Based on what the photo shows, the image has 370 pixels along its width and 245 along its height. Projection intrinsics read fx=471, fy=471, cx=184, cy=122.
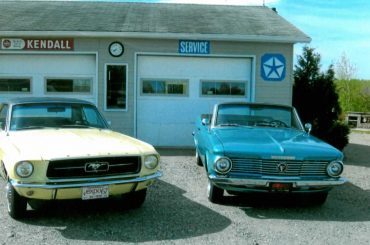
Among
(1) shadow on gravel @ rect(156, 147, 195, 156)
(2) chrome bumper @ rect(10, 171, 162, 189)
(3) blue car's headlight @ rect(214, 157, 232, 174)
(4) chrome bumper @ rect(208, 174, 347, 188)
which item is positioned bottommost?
(1) shadow on gravel @ rect(156, 147, 195, 156)

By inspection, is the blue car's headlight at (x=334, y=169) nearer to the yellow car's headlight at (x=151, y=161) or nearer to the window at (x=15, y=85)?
the yellow car's headlight at (x=151, y=161)

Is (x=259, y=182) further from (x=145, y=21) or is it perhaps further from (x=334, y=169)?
(x=145, y=21)

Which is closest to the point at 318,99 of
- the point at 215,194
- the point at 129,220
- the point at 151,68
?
the point at 151,68

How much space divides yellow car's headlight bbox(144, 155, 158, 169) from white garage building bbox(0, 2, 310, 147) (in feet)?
21.3

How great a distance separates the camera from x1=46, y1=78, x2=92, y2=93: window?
12266mm

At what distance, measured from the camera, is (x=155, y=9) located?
1533 centimetres

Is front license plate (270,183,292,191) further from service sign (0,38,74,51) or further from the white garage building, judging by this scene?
service sign (0,38,74,51)

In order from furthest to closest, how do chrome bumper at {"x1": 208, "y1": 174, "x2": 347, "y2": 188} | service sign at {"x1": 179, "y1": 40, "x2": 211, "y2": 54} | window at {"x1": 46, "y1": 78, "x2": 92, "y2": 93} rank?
1. window at {"x1": 46, "y1": 78, "x2": 92, "y2": 93}
2. service sign at {"x1": 179, "y1": 40, "x2": 211, "y2": 54}
3. chrome bumper at {"x1": 208, "y1": 174, "x2": 347, "y2": 188}

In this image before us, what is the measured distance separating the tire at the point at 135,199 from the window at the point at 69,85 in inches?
259

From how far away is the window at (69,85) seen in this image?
12.3m

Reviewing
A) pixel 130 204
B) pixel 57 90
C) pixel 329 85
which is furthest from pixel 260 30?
pixel 130 204

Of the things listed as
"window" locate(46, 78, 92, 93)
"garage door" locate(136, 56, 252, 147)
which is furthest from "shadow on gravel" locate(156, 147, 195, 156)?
"window" locate(46, 78, 92, 93)

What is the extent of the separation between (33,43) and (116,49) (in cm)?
211

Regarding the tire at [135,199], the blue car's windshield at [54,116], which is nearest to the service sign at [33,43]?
the blue car's windshield at [54,116]
